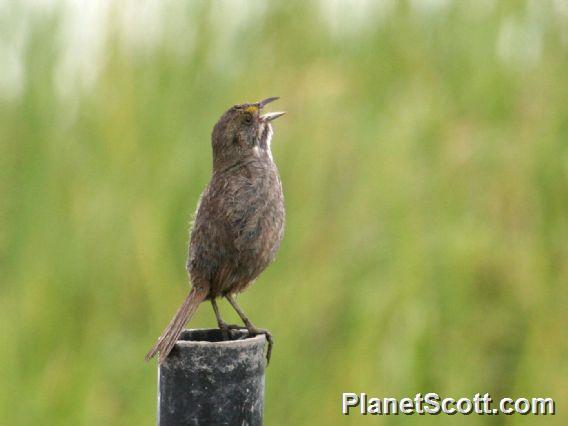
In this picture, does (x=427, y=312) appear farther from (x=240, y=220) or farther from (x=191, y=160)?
(x=240, y=220)

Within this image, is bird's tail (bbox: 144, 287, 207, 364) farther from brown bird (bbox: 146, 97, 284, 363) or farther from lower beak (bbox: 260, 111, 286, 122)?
lower beak (bbox: 260, 111, 286, 122)

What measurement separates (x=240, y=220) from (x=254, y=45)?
2233 millimetres

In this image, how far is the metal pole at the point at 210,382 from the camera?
225 centimetres

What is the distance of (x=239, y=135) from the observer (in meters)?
3.04

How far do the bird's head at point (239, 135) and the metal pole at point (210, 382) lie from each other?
0.84 meters

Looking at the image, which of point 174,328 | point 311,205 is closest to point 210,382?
point 174,328

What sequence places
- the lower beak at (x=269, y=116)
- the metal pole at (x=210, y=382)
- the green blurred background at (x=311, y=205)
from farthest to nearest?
the green blurred background at (x=311, y=205)
the lower beak at (x=269, y=116)
the metal pole at (x=210, y=382)

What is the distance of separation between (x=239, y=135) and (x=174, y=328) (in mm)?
819

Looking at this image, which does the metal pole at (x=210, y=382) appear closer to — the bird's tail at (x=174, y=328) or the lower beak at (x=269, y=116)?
the bird's tail at (x=174, y=328)

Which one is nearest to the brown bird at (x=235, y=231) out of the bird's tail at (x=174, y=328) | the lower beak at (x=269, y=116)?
the bird's tail at (x=174, y=328)

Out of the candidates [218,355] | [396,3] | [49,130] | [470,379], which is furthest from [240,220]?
[396,3]

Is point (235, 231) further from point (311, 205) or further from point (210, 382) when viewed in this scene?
point (311, 205)

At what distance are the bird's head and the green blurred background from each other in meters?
1.12

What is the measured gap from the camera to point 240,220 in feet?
9.10
